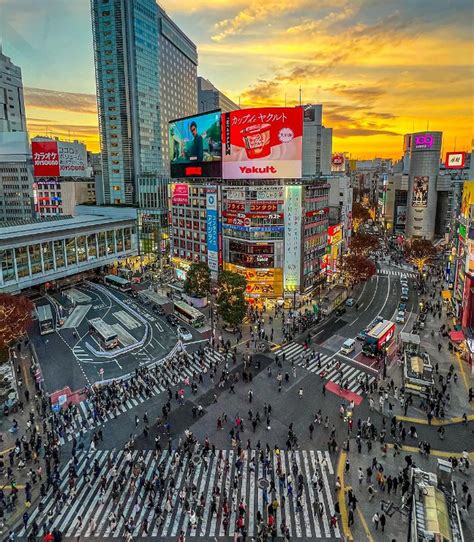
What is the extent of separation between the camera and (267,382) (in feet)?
142

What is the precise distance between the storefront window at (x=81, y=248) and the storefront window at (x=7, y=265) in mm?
15038

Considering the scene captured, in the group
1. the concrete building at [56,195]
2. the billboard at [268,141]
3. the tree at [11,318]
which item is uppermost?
the billboard at [268,141]

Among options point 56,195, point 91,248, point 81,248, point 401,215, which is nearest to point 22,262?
point 81,248

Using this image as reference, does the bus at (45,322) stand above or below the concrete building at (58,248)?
below

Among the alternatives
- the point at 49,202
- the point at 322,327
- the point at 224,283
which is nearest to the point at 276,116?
the point at 224,283

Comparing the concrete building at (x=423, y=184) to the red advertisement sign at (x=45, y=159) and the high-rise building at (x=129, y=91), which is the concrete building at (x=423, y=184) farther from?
the red advertisement sign at (x=45, y=159)

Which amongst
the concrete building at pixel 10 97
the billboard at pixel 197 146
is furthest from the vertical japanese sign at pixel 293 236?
the concrete building at pixel 10 97

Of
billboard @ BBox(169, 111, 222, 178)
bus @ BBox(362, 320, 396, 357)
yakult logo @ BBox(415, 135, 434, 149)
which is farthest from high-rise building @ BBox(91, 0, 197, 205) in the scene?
yakult logo @ BBox(415, 135, 434, 149)

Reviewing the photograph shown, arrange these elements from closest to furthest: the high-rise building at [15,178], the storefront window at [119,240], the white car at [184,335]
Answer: the white car at [184,335]
the storefront window at [119,240]
the high-rise building at [15,178]

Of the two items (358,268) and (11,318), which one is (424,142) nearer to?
(358,268)

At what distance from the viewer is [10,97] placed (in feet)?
556

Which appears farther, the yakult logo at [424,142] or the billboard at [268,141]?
the yakult logo at [424,142]

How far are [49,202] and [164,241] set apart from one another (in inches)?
1813

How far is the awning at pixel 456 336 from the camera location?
2003 inches
